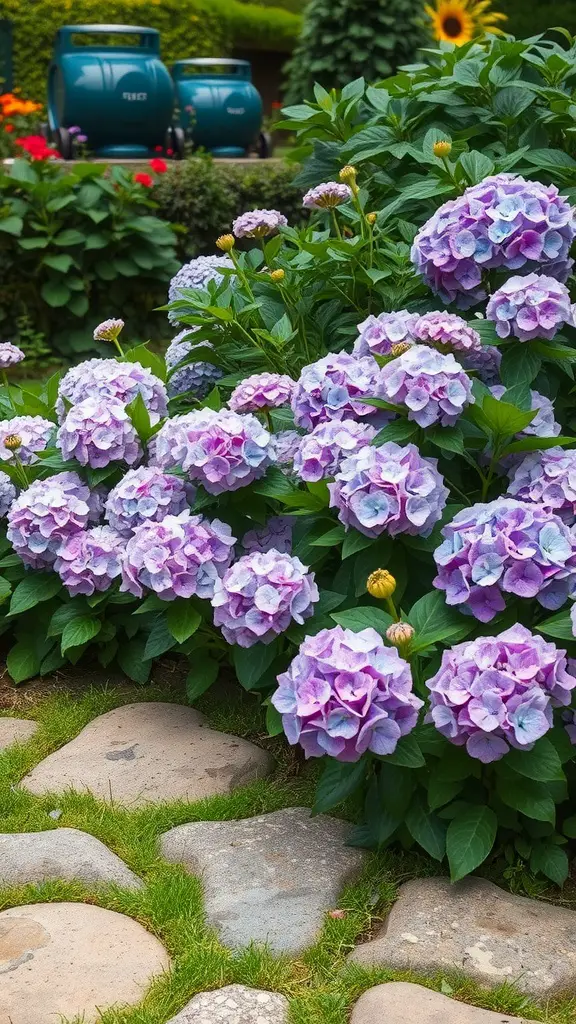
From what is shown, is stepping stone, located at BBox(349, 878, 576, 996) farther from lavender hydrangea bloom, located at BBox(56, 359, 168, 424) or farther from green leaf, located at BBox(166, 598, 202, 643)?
lavender hydrangea bloom, located at BBox(56, 359, 168, 424)

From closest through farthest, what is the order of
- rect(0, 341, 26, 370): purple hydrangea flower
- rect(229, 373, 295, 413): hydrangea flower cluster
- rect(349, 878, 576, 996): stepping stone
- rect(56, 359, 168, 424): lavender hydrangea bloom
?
A: rect(349, 878, 576, 996): stepping stone → rect(229, 373, 295, 413): hydrangea flower cluster → rect(56, 359, 168, 424): lavender hydrangea bloom → rect(0, 341, 26, 370): purple hydrangea flower

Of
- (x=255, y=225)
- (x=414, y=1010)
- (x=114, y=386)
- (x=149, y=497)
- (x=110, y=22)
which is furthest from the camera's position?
(x=110, y=22)

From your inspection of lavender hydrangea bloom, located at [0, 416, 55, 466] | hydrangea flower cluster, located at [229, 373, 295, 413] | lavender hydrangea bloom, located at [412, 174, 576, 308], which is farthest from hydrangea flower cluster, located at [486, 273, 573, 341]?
lavender hydrangea bloom, located at [0, 416, 55, 466]

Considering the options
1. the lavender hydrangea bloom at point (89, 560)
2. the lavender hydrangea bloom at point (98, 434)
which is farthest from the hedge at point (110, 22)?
the lavender hydrangea bloom at point (89, 560)

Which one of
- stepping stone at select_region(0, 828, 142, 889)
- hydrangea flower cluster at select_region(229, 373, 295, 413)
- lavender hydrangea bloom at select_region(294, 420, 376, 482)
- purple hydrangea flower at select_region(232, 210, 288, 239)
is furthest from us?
purple hydrangea flower at select_region(232, 210, 288, 239)

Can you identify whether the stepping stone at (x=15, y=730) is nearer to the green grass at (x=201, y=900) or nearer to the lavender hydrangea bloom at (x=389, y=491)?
the green grass at (x=201, y=900)

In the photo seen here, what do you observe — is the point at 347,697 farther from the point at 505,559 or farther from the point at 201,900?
the point at 201,900

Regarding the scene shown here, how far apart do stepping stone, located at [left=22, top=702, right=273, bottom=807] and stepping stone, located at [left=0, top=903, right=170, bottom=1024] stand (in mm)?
475

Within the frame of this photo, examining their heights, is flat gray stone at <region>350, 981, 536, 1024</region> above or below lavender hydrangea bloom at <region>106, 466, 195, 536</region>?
below

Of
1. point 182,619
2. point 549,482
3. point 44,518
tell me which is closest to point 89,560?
point 44,518

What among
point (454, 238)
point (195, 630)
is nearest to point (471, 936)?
point (195, 630)

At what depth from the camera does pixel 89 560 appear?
309 cm

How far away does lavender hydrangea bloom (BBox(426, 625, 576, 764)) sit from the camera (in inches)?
79.8

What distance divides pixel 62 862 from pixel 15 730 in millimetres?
788
